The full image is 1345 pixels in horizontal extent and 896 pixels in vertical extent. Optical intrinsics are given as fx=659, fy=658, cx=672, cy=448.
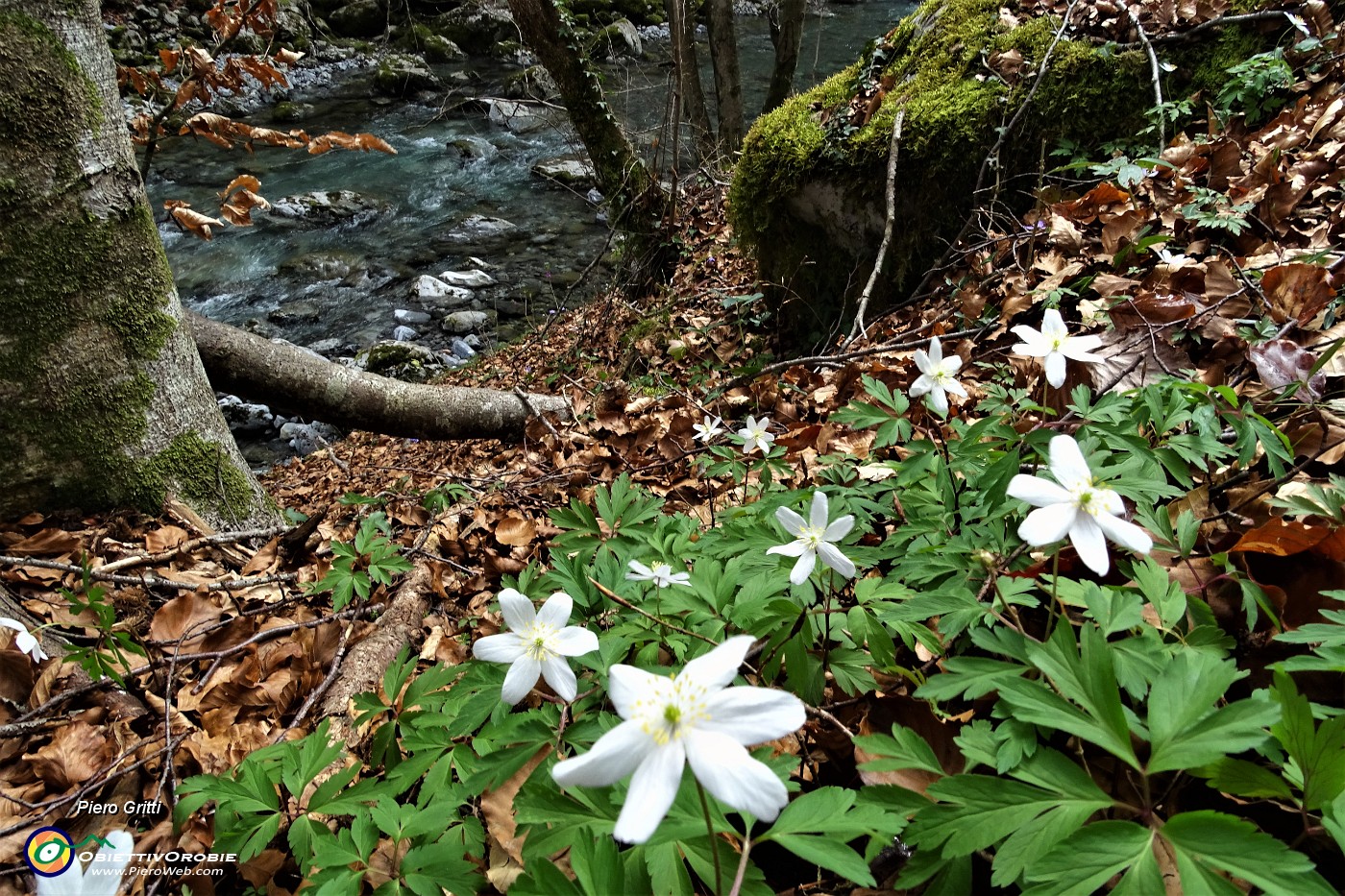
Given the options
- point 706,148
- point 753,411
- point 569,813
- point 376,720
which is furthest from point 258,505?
point 706,148

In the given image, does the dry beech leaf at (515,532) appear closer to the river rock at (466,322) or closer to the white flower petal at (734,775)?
the white flower petal at (734,775)

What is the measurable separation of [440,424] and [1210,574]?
13.0 feet

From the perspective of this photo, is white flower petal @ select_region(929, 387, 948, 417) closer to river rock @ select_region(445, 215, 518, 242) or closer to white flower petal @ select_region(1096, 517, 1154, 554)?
white flower petal @ select_region(1096, 517, 1154, 554)

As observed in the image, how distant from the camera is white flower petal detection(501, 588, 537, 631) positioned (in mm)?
1058

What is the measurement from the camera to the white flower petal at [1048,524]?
2.97ft

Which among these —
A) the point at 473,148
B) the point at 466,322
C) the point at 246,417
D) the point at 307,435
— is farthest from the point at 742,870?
the point at 473,148

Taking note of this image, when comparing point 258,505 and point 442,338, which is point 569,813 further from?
point 442,338

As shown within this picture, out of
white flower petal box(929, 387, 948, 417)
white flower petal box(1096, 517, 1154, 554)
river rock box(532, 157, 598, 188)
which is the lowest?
white flower petal box(1096, 517, 1154, 554)

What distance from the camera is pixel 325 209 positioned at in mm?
10867

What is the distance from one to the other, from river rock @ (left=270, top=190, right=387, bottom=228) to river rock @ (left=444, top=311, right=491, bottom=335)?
3.66 meters

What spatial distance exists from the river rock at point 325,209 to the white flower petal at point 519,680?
38.0ft

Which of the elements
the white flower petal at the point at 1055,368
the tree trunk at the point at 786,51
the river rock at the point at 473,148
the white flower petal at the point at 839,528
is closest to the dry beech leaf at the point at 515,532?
the white flower petal at the point at 839,528

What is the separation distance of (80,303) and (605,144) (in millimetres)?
4906

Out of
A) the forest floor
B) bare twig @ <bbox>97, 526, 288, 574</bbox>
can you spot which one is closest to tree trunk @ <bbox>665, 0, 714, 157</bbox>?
the forest floor
